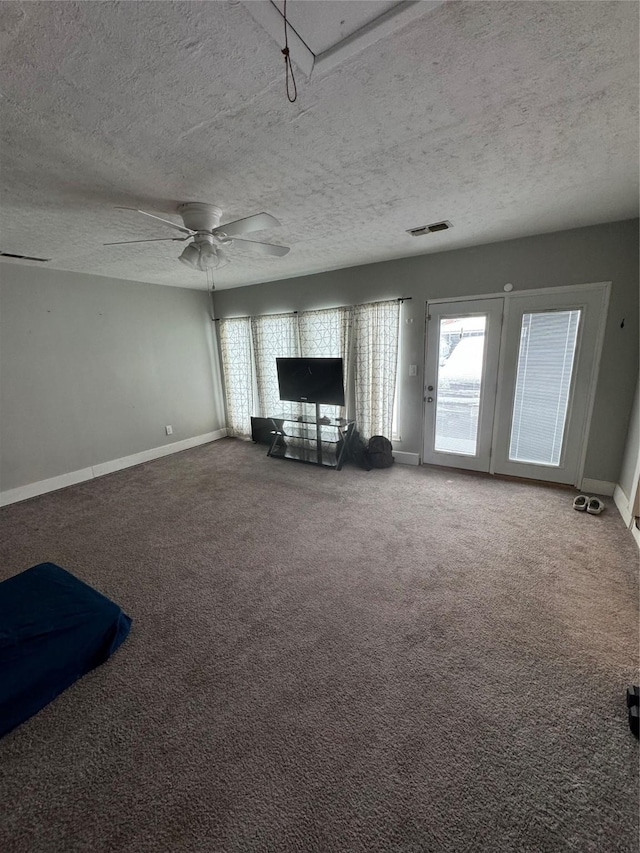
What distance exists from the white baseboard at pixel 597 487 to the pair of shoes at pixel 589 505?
251 millimetres

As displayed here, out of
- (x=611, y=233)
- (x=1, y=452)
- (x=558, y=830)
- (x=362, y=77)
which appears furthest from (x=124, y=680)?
(x=611, y=233)

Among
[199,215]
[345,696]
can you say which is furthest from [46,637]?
[199,215]

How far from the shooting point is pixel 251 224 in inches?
76.1

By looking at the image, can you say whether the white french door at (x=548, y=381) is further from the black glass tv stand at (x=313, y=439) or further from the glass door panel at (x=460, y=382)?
the black glass tv stand at (x=313, y=439)

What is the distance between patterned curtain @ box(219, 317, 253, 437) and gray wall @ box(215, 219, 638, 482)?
1.61m

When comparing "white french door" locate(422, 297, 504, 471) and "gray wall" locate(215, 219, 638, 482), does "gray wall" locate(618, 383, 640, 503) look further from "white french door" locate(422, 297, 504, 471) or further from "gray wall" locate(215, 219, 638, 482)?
"white french door" locate(422, 297, 504, 471)

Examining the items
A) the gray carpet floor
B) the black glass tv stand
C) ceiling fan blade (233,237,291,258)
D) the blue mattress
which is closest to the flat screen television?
the black glass tv stand

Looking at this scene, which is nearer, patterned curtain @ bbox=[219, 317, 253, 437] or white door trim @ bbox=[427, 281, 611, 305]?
white door trim @ bbox=[427, 281, 611, 305]

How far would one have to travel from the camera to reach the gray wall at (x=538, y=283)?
280cm

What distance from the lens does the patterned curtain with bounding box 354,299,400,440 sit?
13.0 ft

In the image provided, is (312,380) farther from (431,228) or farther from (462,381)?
(431,228)

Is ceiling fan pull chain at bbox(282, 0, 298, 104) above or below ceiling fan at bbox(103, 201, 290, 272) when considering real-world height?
above

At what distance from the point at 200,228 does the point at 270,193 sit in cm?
56

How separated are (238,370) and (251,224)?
11.9 feet
